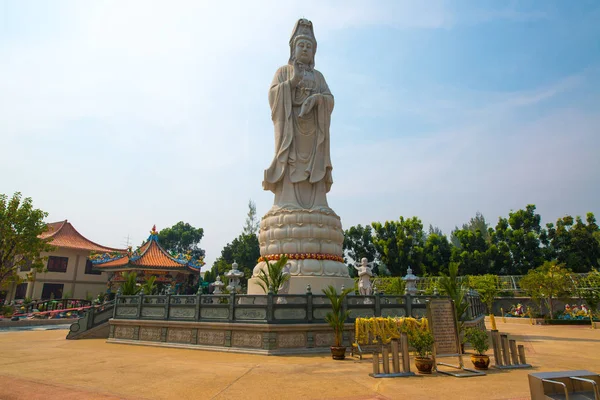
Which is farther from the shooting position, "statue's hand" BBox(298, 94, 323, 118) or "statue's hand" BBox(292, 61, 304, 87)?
"statue's hand" BBox(292, 61, 304, 87)

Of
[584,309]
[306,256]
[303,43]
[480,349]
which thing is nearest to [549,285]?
[584,309]

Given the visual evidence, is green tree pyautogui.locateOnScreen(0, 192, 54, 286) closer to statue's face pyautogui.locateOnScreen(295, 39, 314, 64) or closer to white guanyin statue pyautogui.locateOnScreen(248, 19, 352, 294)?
white guanyin statue pyautogui.locateOnScreen(248, 19, 352, 294)

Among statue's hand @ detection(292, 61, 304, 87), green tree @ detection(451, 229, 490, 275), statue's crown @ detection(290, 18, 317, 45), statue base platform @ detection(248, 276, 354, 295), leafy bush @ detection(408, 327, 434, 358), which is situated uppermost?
statue's crown @ detection(290, 18, 317, 45)

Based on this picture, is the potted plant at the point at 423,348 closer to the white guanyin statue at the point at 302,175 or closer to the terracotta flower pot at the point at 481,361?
the terracotta flower pot at the point at 481,361

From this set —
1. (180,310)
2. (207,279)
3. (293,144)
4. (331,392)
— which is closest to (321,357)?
(331,392)

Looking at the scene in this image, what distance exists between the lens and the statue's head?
674 inches

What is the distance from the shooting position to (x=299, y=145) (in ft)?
54.5

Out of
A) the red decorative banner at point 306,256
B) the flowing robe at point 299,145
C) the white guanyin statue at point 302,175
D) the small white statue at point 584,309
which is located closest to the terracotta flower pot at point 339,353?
the white guanyin statue at point 302,175

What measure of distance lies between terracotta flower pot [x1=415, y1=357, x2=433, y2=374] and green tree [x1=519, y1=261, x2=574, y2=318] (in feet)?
60.6

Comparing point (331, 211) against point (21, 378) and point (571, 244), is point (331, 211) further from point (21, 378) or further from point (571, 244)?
point (571, 244)

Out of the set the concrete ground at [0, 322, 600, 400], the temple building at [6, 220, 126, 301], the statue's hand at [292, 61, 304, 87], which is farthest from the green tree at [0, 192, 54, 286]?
the statue's hand at [292, 61, 304, 87]

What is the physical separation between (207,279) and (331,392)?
31119 mm

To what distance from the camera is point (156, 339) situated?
1209cm

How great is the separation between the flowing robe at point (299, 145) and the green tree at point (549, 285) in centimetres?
1425
